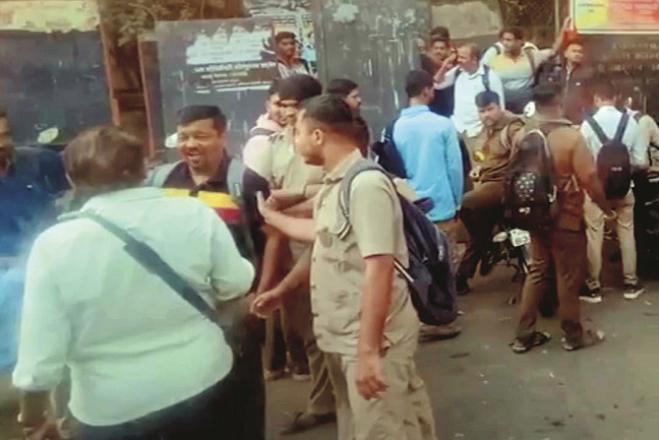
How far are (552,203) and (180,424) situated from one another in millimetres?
3540

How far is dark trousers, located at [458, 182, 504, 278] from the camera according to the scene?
750 centimetres

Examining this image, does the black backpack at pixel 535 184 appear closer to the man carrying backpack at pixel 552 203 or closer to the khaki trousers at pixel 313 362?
the man carrying backpack at pixel 552 203

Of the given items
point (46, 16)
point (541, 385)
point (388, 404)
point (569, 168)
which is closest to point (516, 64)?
point (569, 168)

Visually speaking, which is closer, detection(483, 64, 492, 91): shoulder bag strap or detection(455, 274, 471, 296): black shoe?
detection(455, 274, 471, 296): black shoe

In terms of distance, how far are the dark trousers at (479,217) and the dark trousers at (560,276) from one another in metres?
1.16

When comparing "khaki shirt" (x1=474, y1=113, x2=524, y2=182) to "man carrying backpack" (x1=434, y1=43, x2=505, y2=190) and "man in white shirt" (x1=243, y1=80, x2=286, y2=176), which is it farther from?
"man in white shirt" (x1=243, y1=80, x2=286, y2=176)

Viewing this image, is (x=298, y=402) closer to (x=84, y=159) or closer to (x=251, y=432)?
(x=251, y=432)

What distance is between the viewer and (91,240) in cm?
274

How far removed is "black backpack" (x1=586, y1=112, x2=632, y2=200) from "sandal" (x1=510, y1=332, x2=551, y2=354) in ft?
4.36

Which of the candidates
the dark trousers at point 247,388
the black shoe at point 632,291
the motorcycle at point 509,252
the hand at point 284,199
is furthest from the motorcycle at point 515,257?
the dark trousers at point 247,388

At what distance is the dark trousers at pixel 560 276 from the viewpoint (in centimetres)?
610

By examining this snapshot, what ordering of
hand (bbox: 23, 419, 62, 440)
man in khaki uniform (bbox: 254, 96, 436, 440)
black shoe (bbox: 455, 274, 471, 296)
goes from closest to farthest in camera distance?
hand (bbox: 23, 419, 62, 440) < man in khaki uniform (bbox: 254, 96, 436, 440) < black shoe (bbox: 455, 274, 471, 296)

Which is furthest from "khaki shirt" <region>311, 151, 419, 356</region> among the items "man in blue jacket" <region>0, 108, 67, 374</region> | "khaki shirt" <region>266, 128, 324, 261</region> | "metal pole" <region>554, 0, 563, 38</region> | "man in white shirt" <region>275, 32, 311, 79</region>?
"metal pole" <region>554, 0, 563, 38</region>

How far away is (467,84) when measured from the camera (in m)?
9.09
